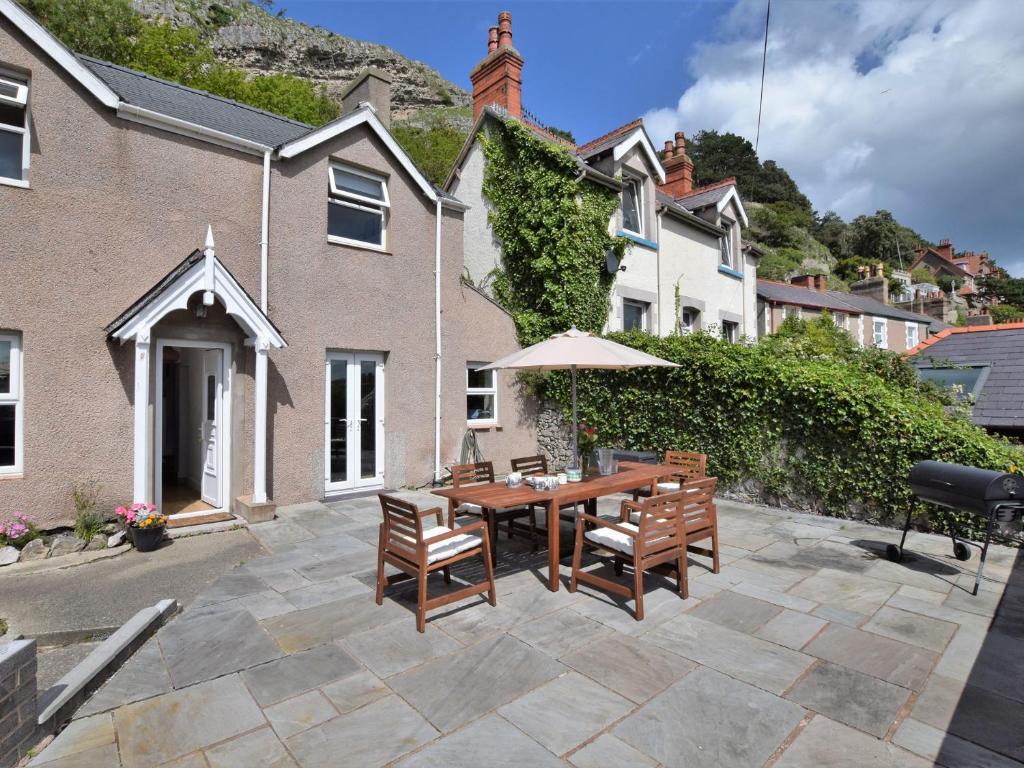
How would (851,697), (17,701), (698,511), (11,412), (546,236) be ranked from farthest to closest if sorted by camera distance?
1. (546,236)
2. (11,412)
3. (698,511)
4. (851,697)
5. (17,701)

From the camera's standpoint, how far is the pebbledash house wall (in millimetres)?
6152

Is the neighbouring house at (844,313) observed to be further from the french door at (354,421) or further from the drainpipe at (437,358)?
the french door at (354,421)

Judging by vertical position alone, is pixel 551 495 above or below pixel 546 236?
below

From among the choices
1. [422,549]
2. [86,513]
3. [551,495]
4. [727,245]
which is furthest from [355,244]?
[727,245]

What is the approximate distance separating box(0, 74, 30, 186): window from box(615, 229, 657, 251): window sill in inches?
418

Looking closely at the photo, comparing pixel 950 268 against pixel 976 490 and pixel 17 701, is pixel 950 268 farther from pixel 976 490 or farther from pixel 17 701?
pixel 17 701

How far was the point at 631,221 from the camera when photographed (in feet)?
46.5

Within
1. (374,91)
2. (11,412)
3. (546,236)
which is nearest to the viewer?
(11,412)

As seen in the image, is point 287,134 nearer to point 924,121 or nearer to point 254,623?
Answer: point 254,623

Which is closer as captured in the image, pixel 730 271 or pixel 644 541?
pixel 644 541

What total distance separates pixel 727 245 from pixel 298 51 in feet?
184

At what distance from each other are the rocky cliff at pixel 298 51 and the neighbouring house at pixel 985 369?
4792 centimetres

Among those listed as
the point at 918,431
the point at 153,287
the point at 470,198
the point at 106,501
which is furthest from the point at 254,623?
the point at 470,198

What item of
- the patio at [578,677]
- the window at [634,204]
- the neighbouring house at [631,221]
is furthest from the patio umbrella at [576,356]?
the window at [634,204]
